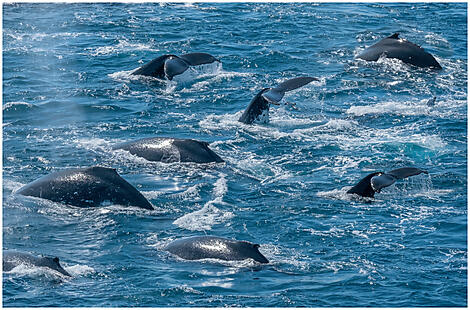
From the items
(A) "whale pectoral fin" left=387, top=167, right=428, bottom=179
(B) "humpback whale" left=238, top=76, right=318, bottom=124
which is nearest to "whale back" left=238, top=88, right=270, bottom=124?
(B) "humpback whale" left=238, top=76, right=318, bottom=124

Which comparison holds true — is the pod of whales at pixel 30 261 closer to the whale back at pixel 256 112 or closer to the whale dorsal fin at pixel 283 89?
the whale dorsal fin at pixel 283 89

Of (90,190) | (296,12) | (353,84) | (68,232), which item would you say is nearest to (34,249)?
(68,232)

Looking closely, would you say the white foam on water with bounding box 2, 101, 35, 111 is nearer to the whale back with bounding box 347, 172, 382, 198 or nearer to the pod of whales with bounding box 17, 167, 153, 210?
the pod of whales with bounding box 17, 167, 153, 210

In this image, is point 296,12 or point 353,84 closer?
point 353,84

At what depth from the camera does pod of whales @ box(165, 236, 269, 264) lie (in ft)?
64.0

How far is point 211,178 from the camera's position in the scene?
25.1 metres

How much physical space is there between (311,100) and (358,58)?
5.69 metres

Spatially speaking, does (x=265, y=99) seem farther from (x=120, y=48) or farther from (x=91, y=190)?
(x=120, y=48)

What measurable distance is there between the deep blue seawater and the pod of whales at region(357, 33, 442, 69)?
1.22ft

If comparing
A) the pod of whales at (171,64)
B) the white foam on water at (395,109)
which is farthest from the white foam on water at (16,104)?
the white foam on water at (395,109)

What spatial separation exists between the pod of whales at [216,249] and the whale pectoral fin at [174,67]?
14.9 meters

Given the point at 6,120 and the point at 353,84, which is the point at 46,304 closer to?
the point at 6,120

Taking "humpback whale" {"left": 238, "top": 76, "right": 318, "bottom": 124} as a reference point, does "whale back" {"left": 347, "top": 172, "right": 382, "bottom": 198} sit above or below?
below

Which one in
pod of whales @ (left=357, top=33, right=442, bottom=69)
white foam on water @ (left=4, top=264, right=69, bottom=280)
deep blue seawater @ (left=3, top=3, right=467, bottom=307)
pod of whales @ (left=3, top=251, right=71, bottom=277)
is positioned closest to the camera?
white foam on water @ (left=4, top=264, right=69, bottom=280)
